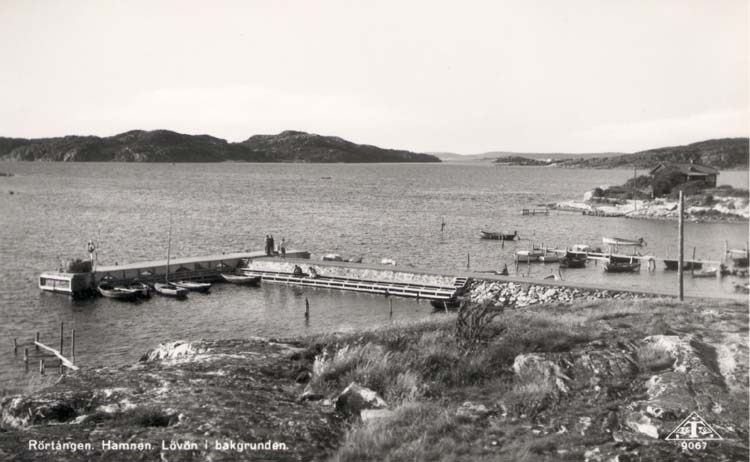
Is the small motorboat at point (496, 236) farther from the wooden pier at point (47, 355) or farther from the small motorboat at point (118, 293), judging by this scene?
the wooden pier at point (47, 355)

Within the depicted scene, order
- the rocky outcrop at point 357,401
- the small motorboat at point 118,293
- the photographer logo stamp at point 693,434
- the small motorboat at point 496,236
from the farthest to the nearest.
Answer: the small motorboat at point 496,236 → the small motorboat at point 118,293 → the rocky outcrop at point 357,401 → the photographer logo stamp at point 693,434

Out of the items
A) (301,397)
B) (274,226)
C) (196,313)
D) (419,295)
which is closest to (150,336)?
(196,313)

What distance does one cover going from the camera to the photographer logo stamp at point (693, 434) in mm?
8555

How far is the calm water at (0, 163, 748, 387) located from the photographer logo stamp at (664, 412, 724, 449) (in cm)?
2061

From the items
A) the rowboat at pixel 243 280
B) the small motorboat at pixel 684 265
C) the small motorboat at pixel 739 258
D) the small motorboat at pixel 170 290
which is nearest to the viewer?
the small motorboat at pixel 170 290

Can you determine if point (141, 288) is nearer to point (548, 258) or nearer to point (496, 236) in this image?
point (548, 258)

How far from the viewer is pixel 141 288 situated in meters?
41.7

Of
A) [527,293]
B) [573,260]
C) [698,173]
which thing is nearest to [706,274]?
[573,260]

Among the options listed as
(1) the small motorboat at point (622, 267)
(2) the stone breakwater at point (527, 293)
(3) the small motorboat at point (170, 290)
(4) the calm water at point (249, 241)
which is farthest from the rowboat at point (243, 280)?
(1) the small motorboat at point (622, 267)

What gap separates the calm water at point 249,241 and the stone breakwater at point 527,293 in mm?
3537

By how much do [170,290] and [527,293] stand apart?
21.4 meters

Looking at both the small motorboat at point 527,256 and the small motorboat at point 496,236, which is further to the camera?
the small motorboat at point 496,236

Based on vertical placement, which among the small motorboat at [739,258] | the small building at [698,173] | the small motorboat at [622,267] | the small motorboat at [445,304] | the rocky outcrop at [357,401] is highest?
the small building at [698,173]

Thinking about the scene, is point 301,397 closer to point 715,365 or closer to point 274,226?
point 715,365
